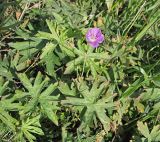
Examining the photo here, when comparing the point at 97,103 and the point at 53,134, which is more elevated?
the point at 97,103

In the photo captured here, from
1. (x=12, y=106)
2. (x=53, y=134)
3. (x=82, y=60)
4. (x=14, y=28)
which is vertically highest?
(x=14, y=28)

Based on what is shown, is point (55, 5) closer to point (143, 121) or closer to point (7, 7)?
point (7, 7)

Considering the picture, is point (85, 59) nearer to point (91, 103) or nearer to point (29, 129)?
point (91, 103)

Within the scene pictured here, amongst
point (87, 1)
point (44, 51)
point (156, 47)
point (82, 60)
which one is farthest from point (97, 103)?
point (87, 1)

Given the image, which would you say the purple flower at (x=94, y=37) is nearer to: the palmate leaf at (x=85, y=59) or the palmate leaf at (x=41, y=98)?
the palmate leaf at (x=85, y=59)

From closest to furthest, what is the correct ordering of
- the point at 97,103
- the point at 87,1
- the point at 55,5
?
the point at 97,103 < the point at 55,5 < the point at 87,1

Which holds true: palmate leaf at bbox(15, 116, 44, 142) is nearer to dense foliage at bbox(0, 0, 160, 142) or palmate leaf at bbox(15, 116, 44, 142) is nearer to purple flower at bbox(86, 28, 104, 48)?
dense foliage at bbox(0, 0, 160, 142)

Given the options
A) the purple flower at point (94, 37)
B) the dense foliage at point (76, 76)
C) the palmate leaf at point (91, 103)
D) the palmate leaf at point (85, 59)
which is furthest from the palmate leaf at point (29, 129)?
the purple flower at point (94, 37)
